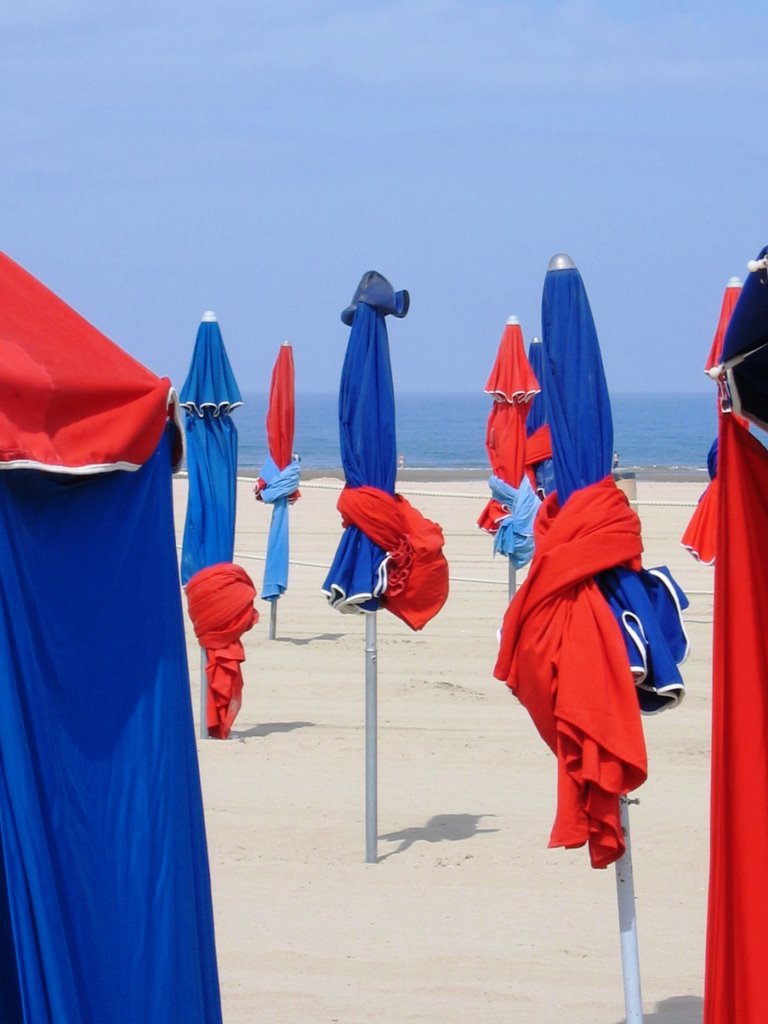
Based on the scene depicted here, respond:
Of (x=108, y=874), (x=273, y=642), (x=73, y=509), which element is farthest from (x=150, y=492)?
(x=273, y=642)

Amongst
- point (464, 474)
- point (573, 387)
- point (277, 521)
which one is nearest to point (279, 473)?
point (277, 521)

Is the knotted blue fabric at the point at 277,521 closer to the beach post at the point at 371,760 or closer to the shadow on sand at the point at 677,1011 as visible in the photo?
the beach post at the point at 371,760

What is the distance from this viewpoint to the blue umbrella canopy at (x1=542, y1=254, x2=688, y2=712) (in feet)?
14.0

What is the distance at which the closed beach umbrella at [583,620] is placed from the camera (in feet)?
13.5

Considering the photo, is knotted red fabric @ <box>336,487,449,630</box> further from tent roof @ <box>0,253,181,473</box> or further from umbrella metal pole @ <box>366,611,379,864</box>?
tent roof @ <box>0,253,181,473</box>

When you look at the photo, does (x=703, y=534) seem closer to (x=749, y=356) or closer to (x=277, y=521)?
(x=277, y=521)

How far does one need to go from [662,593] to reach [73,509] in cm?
181

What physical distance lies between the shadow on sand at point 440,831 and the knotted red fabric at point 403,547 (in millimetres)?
1019

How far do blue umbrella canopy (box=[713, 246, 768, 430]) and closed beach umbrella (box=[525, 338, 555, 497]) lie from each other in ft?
17.1

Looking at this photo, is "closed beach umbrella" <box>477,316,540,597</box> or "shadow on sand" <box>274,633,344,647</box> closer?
"shadow on sand" <box>274,633,344,647</box>

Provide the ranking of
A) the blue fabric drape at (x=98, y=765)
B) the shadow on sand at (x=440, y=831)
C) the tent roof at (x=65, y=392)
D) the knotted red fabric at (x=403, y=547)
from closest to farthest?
the blue fabric drape at (x=98, y=765) < the tent roof at (x=65, y=392) < the knotted red fabric at (x=403, y=547) < the shadow on sand at (x=440, y=831)

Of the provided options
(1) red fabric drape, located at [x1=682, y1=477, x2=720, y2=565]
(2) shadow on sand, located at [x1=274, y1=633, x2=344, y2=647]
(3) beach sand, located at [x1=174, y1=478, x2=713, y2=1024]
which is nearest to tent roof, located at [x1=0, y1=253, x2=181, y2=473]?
(3) beach sand, located at [x1=174, y1=478, x2=713, y2=1024]

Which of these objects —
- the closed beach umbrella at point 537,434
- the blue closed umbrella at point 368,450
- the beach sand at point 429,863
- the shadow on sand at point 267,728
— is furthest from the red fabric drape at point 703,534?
the blue closed umbrella at point 368,450

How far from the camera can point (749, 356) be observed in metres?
3.11
